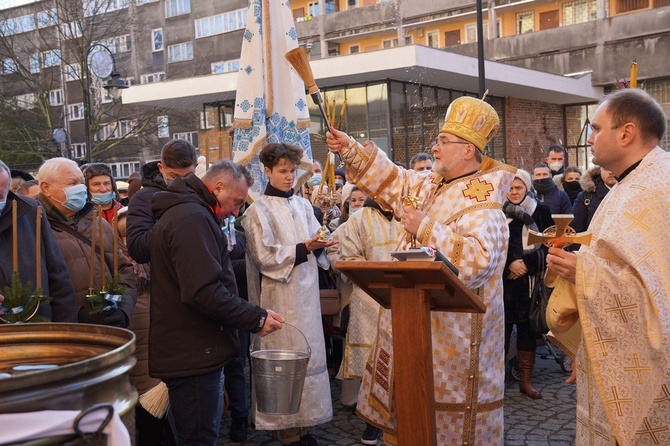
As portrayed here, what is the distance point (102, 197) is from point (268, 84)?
1687mm

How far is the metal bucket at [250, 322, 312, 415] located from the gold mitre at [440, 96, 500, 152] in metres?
1.53

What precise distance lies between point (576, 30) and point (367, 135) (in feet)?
43.4

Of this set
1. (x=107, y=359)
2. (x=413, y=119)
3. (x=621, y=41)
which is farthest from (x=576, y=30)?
(x=107, y=359)

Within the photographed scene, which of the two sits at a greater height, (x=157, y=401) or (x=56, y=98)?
(x=56, y=98)

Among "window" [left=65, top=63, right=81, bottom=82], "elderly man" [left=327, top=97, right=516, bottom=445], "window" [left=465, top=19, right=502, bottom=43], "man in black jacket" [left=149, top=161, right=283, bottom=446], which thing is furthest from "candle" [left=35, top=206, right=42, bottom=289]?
"window" [left=465, top=19, right=502, bottom=43]

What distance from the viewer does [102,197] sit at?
5.81 m

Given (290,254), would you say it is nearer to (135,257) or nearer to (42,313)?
(135,257)

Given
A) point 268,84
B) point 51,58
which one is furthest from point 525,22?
point 268,84

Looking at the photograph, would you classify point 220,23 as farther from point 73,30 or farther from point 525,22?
point 525,22

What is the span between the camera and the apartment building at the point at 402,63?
2267 centimetres

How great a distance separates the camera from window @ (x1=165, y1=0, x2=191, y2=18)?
39.9 metres

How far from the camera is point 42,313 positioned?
154 inches

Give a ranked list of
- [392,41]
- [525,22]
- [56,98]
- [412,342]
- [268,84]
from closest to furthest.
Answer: [412,342] < [268,84] < [525,22] < [392,41] < [56,98]

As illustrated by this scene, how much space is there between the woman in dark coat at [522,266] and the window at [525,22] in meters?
29.4
